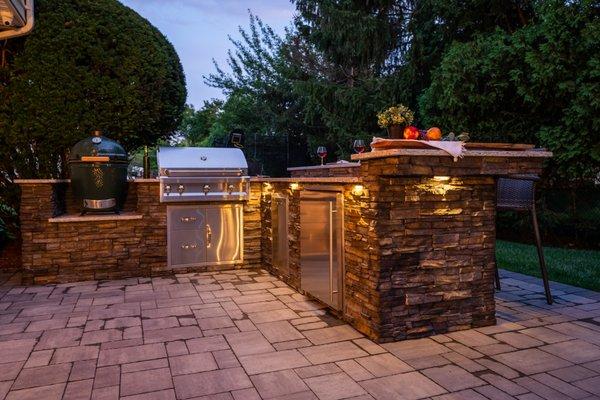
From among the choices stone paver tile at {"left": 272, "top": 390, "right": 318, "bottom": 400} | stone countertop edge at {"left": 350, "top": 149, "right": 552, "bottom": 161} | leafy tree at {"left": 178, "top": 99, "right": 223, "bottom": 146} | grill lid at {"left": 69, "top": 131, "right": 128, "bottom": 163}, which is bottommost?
stone paver tile at {"left": 272, "top": 390, "right": 318, "bottom": 400}

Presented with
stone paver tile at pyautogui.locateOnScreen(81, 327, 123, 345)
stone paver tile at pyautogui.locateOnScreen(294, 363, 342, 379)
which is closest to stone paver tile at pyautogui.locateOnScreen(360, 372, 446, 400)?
stone paver tile at pyautogui.locateOnScreen(294, 363, 342, 379)

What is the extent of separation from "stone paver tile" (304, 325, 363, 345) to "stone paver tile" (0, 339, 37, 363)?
1.91 metres

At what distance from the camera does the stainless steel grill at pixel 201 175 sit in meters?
5.49

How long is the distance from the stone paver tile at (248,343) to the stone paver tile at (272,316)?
0.30 m

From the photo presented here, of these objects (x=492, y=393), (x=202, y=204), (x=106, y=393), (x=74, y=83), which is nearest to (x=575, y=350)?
(x=492, y=393)

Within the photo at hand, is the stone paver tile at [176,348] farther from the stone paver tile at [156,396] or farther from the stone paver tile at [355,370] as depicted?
the stone paver tile at [355,370]

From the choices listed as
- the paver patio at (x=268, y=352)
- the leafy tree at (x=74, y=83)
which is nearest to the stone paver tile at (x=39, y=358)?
the paver patio at (x=268, y=352)

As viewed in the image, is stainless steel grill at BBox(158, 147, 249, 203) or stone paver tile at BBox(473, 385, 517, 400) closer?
stone paver tile at BBox(473, 385, 517, 400)

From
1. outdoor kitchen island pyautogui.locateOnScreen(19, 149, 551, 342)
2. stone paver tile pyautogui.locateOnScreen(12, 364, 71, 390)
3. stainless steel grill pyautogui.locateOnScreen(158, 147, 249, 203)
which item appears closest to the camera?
stone paver tile pyautogui.locateOnScreen(12, 364, 71, 390)

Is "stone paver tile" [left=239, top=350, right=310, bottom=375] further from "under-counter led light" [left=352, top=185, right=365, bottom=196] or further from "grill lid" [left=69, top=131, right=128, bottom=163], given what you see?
"grill lid" [left=69, top=131, right=128, bottom=163]

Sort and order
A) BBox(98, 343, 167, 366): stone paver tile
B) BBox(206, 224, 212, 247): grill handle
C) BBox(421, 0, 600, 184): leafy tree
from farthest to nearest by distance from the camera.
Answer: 1. BBox(421, 0, 600, 184): leafy tree
2. BBox(206, 224, 212, 247): grill handle
3. BBox(98, 343, 167, 366): stone paver tile

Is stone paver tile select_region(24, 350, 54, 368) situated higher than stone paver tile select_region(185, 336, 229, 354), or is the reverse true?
stone paver tile select_region(24, 350, 54, 368)

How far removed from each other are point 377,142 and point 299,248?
182cm

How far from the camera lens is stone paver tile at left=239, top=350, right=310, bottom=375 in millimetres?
2764
